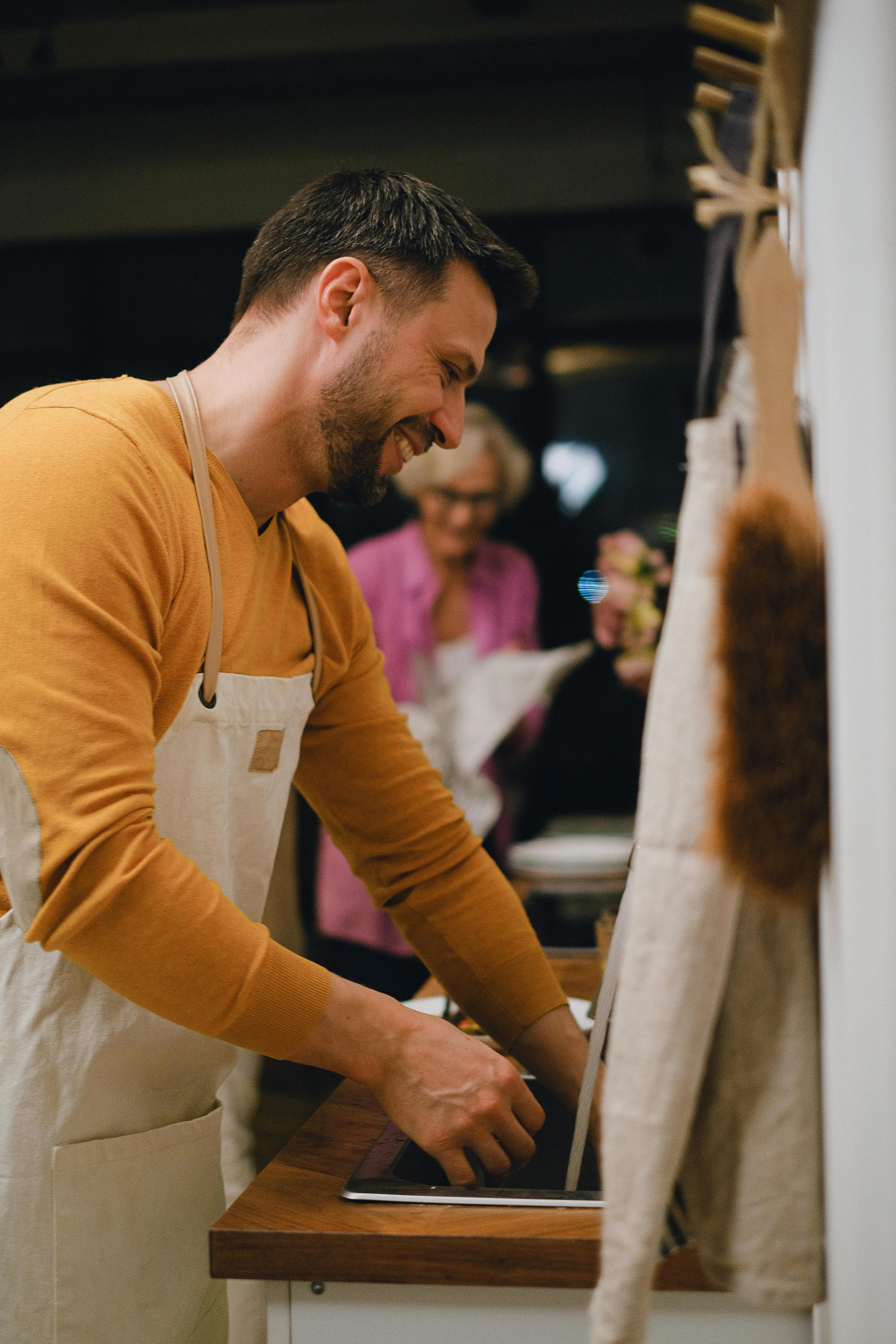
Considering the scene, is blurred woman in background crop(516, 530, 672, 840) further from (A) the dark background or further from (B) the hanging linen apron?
(B) the hanging linen apron

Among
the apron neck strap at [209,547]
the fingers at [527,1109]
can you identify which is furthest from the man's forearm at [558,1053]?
the apron neck strap at [209,547]

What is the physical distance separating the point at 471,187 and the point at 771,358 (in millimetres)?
3899

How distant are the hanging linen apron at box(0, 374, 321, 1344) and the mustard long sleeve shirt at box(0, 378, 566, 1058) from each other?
0.16 feet

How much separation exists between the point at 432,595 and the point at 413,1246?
7.41 feet

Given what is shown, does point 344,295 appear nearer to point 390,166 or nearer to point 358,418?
point 358,418

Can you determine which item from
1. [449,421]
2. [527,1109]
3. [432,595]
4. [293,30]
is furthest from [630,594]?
[293,30]

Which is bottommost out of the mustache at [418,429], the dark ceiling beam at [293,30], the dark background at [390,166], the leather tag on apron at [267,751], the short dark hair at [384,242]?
the leather tag on apron at [267,751]

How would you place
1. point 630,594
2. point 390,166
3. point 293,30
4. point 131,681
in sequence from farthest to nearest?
point 390,166 → point 293,30 → point 630,594 → point 131,681

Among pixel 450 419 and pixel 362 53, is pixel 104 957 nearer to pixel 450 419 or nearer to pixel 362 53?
pixel 450 419

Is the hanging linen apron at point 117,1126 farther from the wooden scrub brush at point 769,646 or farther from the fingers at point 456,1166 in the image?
the wooden scrub brush at point 769,646

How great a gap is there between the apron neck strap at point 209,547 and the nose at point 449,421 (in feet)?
0.82

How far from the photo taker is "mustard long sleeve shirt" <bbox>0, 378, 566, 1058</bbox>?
0.86m

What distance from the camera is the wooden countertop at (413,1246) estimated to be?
2.63 feet

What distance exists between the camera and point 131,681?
916mm
